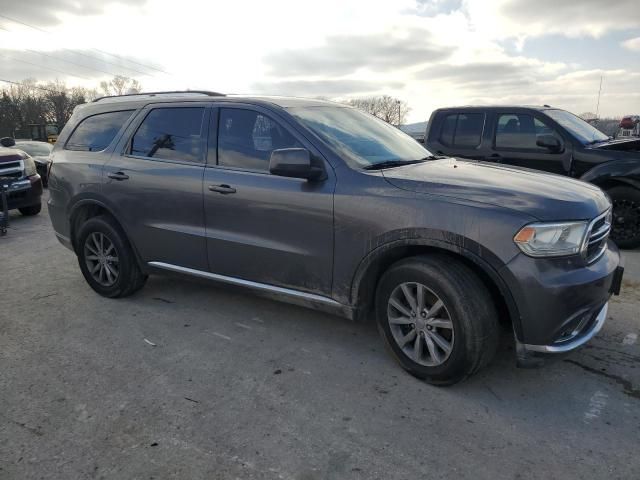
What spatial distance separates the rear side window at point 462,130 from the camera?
718 centimetres

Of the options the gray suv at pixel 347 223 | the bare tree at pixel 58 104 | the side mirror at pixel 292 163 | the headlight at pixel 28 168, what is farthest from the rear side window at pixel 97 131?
the bare tree at pixel 58 104

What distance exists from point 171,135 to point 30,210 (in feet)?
23.5

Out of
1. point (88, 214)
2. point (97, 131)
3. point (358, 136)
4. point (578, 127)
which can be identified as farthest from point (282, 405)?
point (578, 127)

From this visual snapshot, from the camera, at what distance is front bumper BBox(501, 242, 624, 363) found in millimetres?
2570

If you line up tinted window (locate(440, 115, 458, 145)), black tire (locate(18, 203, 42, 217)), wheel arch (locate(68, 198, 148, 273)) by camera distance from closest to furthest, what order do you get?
wheel arch (locate(68, 198, 148, 273))
tinted window (locate(440, 115, 458, 145))
black tire (locate(18, 203, 42, 217))

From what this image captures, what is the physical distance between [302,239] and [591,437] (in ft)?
6.69

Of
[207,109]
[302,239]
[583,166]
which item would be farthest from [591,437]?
[583,166]

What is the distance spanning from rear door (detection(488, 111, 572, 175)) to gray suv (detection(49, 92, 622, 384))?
3283 millimetres

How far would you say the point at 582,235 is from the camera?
266 centimetres

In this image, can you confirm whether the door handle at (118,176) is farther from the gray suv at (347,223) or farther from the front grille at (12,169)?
the front grille at (12,169)

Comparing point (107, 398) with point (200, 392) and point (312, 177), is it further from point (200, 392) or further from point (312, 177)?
point (312, 177)

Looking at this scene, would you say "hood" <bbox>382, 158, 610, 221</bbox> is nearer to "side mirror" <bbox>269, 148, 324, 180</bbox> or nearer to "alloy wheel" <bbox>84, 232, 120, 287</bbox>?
"side mirror" <bbox>269, 148, 324, 180</bbox>

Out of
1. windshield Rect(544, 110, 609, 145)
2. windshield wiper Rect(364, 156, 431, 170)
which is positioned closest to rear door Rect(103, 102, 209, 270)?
windshield wiper Rect(364, 156, 431, 170)

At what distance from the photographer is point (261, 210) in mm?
3465
